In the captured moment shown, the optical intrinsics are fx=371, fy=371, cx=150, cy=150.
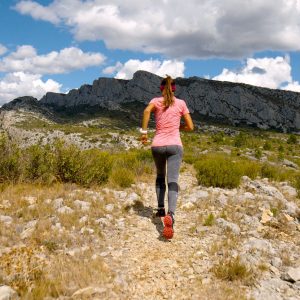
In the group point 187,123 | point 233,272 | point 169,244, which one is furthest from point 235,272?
point 187,123

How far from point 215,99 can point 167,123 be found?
164404 mm

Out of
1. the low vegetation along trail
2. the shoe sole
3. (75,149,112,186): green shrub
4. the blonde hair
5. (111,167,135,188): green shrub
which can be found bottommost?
the low vegetation along trail

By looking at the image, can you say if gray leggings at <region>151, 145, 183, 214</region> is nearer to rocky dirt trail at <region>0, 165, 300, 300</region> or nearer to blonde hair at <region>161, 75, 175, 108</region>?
rocky dirt trail at <region>0, 165, 300, 300</region>

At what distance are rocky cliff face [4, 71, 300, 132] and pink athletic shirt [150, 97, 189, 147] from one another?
501ft

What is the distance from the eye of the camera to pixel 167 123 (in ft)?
22.5

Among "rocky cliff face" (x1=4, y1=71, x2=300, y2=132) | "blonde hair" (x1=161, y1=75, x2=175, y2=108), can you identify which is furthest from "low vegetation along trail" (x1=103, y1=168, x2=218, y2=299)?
"rocky cliff face" (x1=4, y1=71, x2=300, y2=132)

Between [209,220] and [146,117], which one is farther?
[209,220]

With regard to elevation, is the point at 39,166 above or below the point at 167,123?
below

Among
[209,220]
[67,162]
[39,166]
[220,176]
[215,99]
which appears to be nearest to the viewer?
[209,220]

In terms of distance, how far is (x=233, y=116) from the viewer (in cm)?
16188

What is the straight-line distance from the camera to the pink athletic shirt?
685 cm

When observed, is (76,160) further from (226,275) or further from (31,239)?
(226,275)

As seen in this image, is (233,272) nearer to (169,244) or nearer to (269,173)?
(169,244)

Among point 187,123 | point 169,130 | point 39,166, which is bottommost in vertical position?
point 39,166
